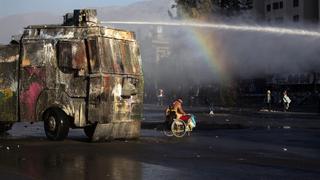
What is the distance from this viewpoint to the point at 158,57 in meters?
106

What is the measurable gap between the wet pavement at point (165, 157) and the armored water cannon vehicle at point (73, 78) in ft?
2.37

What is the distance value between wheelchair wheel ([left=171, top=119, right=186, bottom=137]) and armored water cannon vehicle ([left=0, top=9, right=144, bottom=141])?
266cm

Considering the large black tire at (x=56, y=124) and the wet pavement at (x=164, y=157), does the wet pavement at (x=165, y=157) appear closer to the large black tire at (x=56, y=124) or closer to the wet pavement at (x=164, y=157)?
the wet pavement at (x=164, y=157)

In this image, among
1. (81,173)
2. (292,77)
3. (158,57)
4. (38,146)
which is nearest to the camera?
(81,173)

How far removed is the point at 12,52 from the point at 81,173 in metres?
7.40

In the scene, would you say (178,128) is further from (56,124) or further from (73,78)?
(73,78)

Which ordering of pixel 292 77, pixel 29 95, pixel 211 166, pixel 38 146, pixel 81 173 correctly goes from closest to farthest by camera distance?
1. pixel 81 173
2. pixel 211 166
3. pixel 38 146
4. pixel 29 95
5. pixel 292 77

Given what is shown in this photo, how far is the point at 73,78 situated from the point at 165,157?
4.30m

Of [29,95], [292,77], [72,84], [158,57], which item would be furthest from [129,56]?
Result: [158,57]

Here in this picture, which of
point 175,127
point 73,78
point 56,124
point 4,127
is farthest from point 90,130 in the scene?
point 175,127

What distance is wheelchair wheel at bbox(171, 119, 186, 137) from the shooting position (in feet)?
66.0

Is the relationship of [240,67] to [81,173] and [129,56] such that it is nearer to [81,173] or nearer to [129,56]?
[129,56]

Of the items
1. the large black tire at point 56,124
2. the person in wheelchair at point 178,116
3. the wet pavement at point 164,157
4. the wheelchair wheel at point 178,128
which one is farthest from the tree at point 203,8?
the large black tire at point 56,124

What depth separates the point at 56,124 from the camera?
1688 cm
